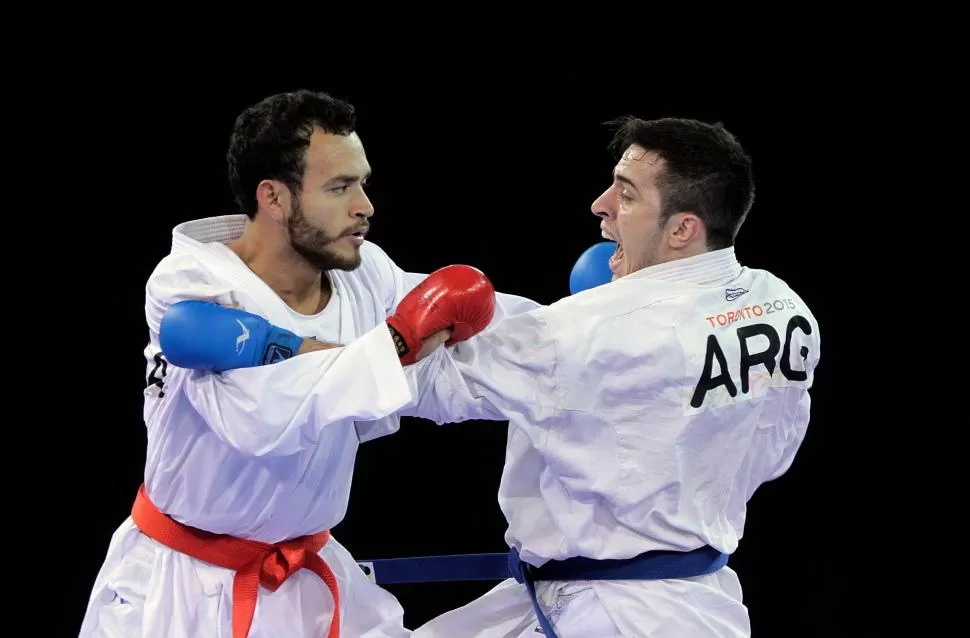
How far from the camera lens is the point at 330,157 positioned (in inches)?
106

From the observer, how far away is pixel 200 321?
2.30m

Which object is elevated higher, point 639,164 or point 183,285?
point 639,164

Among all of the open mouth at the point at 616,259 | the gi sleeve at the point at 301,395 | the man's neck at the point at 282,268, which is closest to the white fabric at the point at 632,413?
the gi sleeve at the point at 301,395

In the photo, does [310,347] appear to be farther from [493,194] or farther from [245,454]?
[493,194]

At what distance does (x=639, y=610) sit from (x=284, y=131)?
4.44 ft

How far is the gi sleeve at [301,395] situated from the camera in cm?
229

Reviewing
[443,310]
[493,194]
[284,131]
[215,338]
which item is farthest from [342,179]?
[493,194]

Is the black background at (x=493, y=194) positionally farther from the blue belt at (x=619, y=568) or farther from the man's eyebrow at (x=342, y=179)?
the blue belt at (x=619, y=568)

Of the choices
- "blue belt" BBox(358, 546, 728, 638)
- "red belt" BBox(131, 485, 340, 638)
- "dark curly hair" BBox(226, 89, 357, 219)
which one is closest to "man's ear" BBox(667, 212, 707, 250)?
"blue belt" BBox(358, 546, 728, 638)

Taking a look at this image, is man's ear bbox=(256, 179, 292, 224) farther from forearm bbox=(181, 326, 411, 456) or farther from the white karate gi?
forearm bbox=(181, 326, 411, 456)

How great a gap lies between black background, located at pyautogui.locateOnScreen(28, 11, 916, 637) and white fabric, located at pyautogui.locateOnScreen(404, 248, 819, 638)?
6.15 ft

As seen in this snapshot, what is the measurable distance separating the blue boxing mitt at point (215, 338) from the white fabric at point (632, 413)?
1.10 ft

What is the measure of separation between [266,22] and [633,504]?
2.65 meters

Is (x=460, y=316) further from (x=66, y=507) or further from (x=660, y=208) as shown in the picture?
(x=66, y=507)
